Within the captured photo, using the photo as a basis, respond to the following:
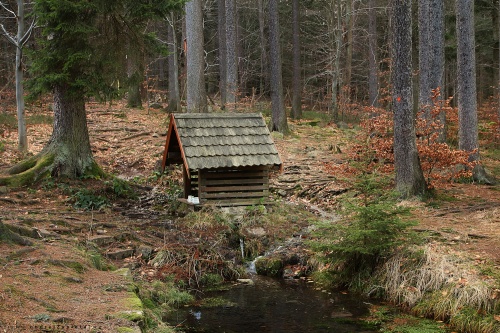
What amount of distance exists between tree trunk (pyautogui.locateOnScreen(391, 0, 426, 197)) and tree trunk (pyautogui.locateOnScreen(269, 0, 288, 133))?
949 centimetres

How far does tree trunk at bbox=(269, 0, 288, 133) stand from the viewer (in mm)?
21719

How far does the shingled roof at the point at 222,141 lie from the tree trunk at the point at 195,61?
521cm

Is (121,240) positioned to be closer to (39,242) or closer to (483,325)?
(39,242)

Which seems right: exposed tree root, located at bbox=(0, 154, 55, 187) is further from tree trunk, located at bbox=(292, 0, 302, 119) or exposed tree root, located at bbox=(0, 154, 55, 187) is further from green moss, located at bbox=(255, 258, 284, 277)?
tree trunk, located at bbox=(292, 0, 302, 119)

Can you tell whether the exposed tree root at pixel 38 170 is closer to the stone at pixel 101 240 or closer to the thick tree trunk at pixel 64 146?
the thick tree trunk at pixel 64 146

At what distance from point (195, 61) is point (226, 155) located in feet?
23.1

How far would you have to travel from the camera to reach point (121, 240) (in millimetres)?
10281

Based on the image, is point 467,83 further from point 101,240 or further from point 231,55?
point 101,240

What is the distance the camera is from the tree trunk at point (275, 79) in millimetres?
21719

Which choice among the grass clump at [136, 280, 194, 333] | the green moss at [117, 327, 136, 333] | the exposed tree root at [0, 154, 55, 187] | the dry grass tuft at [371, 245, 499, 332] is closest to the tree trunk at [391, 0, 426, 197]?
the dry grass tuft at [371, 245, 499, 332]

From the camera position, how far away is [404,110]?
12.3m

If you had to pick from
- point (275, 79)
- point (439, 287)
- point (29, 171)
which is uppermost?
point (275, 79)

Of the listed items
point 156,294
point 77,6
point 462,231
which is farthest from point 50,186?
point 462,231

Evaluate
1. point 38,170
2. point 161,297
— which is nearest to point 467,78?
point 161,297
